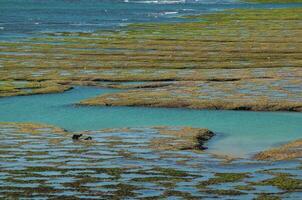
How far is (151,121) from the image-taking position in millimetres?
36688

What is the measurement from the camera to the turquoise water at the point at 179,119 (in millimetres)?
32188

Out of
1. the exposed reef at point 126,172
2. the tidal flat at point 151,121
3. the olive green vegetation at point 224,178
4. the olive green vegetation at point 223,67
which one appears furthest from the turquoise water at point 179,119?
the olive green vegetation at point 224,178

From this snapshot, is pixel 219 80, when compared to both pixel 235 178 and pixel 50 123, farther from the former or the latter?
pixel 235 178

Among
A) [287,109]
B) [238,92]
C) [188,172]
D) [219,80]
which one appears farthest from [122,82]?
[188,172]

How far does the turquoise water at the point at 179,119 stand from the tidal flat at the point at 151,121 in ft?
0.15

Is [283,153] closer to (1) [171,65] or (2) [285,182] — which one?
(2) [285,182]

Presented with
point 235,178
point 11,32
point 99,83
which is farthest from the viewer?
point 11,32

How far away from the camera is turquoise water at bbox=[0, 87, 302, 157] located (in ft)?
106

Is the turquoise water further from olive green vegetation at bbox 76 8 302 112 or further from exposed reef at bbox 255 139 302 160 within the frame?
olive green vegetation at bbox 76 8 302 112

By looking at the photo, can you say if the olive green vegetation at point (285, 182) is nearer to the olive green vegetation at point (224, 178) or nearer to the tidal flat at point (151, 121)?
the tidal flat at point (151, 121)

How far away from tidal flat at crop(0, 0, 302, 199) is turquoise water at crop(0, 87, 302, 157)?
0.15ft

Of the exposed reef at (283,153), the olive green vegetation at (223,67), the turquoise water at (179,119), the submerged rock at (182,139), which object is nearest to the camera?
the exposed reef at (283,153)

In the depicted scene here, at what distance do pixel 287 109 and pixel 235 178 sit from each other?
14.6 meters

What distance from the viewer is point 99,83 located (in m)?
50.2
